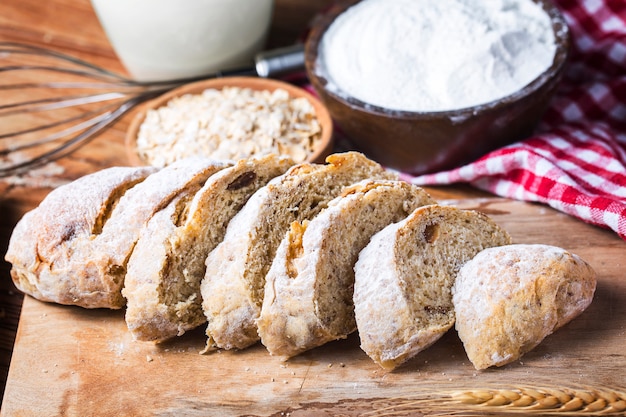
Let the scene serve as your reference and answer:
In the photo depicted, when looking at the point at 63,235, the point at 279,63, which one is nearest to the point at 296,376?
the point at 63,235

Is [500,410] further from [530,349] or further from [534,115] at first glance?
[534,115]

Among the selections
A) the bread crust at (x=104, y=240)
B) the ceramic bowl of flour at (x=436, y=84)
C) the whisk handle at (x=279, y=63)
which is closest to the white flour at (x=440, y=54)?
the ceramic bowl of flour at (x=436, y=84)

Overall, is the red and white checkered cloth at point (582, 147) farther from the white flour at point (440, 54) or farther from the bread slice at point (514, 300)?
the bread slice at point (514, 300)

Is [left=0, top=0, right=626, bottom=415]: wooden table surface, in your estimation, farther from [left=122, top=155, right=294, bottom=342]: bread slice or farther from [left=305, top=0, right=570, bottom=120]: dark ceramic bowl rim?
[left=305, top=0, right=570, bottom=120]: dark ceramic bowl rim

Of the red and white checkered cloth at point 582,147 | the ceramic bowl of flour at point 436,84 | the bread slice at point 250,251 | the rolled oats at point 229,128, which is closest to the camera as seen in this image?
the bread slice at point 250,251

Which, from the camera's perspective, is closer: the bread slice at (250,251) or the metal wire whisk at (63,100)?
the bread slice at (250,251)

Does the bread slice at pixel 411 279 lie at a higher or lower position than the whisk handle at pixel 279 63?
lower

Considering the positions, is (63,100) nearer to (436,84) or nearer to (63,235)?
(63,235)
